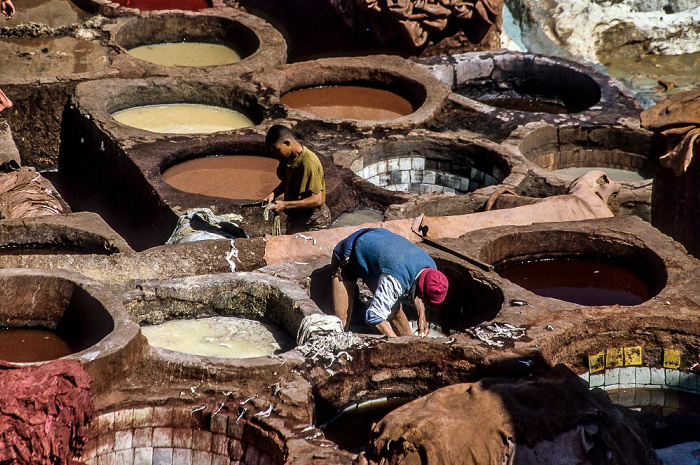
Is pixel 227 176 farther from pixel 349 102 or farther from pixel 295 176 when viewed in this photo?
pixel 349 102

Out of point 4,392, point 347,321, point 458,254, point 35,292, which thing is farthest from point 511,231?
point 4,392

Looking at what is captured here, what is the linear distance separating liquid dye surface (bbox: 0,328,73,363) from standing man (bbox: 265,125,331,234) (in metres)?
2.36

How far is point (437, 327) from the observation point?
8.62 meters

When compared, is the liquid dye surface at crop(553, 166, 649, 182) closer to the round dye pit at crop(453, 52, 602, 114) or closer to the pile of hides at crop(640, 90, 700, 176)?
the round dye pit at crop(453, 52, 602, 114)

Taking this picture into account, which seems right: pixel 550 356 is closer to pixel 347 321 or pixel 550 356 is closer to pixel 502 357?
pixel 502 357

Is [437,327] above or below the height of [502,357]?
below

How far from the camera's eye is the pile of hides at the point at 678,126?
8.36m

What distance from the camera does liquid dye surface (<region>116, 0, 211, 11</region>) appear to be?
15625 millimetres

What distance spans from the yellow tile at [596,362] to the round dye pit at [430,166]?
4598 mm

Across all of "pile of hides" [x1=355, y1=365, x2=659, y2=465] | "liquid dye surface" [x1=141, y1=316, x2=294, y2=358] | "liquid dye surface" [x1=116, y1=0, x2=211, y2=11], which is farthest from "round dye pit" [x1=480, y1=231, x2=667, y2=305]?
"liquid dye surface" [x1=116, y1=0, x2=211, y2=11]

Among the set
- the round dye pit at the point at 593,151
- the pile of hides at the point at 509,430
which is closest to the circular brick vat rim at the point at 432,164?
the round dye pit at the point at 593,151

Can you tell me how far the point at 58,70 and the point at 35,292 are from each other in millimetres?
6502

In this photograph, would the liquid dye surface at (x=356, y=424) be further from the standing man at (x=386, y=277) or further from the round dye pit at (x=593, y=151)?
the round dye pit at (x=593, y=151)

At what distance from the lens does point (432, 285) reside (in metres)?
7.20
